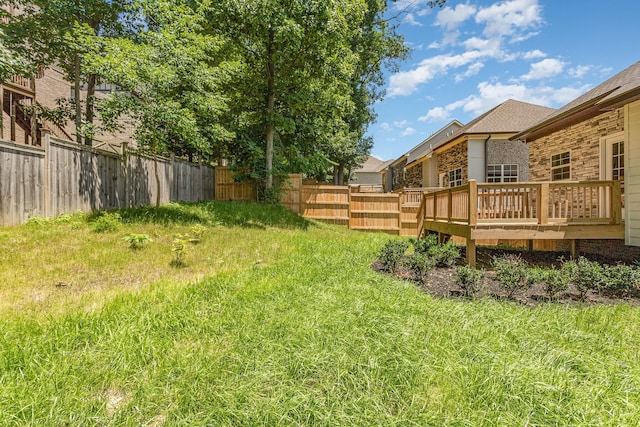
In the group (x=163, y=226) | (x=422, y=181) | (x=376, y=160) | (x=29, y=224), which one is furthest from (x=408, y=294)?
(x=376, y=160)

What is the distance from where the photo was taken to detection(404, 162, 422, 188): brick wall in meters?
22.0

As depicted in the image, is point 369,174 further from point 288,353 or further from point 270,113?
point 288,353

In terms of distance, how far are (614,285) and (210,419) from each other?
5.16 meters

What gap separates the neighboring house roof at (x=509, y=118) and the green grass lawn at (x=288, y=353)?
12.1 meters

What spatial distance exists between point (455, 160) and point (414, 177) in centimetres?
724

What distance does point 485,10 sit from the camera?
11.3 meters

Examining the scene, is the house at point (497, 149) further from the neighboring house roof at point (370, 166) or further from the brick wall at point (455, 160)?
the neighboring house roof at point (370, 166)

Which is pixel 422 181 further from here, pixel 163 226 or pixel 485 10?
pixel 163 226

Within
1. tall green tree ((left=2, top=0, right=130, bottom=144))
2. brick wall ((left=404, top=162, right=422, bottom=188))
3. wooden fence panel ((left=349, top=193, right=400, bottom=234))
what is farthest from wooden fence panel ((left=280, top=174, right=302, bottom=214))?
brick wall ((left=404, top=162, right=422, bottom=188))

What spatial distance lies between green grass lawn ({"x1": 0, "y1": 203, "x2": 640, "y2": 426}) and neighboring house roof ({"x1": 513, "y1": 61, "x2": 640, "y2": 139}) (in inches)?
160

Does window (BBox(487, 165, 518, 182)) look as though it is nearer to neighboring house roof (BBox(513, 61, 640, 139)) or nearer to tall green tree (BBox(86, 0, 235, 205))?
neighboring house roof (BBox(513, 61, 640, 139))

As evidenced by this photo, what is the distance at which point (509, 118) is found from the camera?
1468cm

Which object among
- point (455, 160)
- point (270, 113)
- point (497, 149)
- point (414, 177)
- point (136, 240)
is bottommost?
point (136, 240)

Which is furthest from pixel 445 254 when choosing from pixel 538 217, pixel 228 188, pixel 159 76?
pixel 228 188
